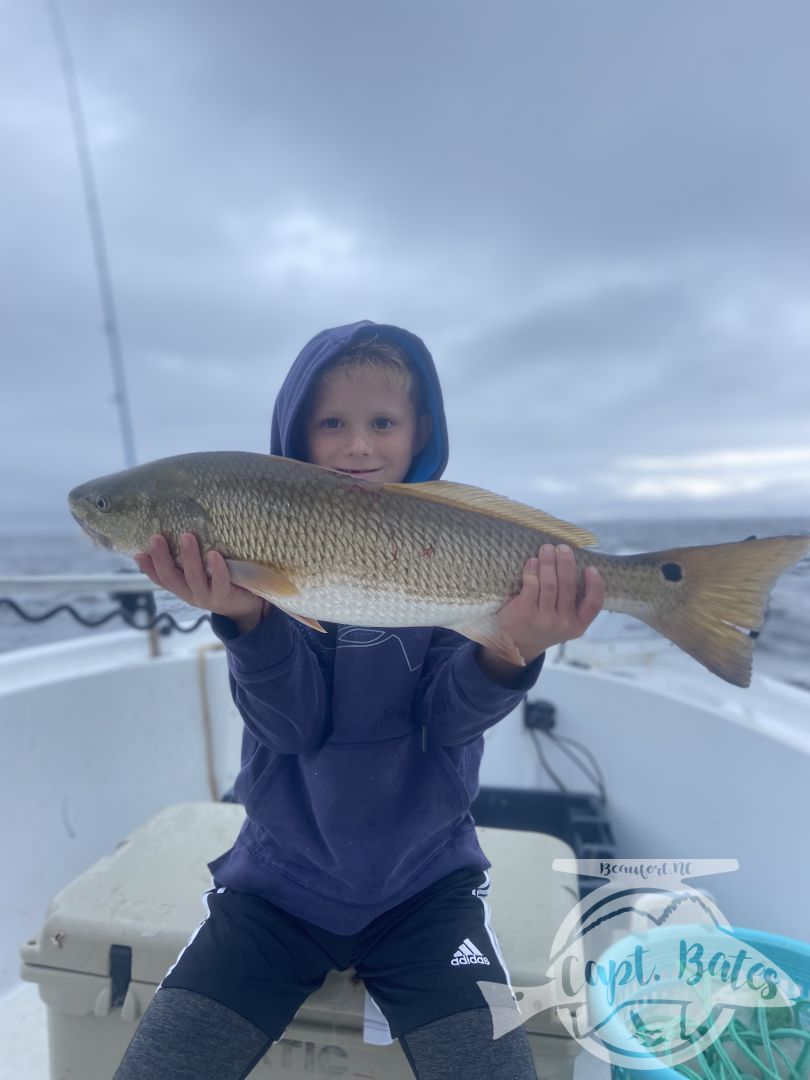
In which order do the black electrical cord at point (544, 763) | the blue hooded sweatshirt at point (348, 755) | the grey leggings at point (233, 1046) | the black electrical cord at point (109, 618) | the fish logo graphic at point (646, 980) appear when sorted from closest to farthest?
the grey leggings at point (233, 1046)
the fish logo graphic at point (646, 980)
the blue hooded sweatshirt at point (348, 755)
the black electrical cord at point (109, 618)
the black electrical cord at point (544, 763)

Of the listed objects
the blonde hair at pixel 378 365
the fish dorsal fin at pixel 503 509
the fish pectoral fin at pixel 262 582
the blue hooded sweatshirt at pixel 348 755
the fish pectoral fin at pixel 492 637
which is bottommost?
the blue hooded sweatshirt at pixel 348 755

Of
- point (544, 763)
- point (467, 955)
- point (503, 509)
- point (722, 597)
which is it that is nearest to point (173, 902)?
point (467, 955)

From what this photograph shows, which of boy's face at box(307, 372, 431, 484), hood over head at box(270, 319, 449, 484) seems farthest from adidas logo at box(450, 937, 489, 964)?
hood over head at box(270, 319, 449, 484)

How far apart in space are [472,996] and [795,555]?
4.85 feet

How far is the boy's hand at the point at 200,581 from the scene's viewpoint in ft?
5.90

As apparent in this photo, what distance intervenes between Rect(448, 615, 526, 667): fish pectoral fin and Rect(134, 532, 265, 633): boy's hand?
64 cm

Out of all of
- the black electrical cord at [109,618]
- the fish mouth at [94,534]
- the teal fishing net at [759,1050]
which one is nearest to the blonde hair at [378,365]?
the fish mouth at [94,534]

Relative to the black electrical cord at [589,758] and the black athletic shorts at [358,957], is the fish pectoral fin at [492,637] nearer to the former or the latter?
the black athletic shorts at [358,957]

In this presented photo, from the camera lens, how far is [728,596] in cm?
188

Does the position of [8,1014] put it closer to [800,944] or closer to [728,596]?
[800,944]

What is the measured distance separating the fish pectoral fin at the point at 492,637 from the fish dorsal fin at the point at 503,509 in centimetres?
33

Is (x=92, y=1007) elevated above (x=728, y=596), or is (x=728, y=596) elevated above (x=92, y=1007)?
(x=728, y=596)

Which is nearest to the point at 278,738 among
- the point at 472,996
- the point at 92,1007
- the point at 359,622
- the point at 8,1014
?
the point at 359,622

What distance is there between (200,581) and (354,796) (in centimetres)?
85
